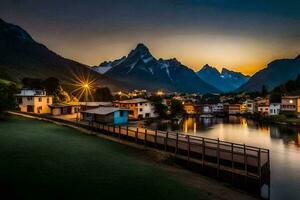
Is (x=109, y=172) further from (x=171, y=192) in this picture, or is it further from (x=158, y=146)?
(x=158, y=146)

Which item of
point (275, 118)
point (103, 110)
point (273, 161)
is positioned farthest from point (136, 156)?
point (275, 118)

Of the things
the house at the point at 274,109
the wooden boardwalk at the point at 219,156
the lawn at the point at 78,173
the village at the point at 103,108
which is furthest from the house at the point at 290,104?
the lawn at the point at 78,173

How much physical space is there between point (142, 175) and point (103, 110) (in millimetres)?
46473

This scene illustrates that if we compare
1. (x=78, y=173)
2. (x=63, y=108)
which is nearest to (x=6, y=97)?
(x=63, y=108)

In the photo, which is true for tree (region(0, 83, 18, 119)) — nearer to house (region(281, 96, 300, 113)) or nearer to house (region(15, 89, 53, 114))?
house (region(15, 89, 53, 114))

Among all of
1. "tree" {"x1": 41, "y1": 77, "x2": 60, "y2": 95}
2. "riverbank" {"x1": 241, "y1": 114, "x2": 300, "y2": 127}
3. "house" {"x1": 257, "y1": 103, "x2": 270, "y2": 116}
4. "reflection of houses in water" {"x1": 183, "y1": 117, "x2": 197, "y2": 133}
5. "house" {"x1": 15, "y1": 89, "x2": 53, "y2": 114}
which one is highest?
"tree" {"x1": 41, "y1": 77, "x2": 60, "y2": 95}

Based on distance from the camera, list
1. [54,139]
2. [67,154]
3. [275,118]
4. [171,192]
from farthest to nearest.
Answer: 1. [275,118]
2. [54,139]
3. [67,154]
4. [171,192]

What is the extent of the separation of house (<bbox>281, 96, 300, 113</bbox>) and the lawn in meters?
113

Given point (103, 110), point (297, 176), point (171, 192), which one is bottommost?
point (297, 176)

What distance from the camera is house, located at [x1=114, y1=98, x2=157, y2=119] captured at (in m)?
106

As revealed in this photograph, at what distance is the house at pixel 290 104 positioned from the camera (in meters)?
125

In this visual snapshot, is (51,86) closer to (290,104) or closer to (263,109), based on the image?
(263,109)

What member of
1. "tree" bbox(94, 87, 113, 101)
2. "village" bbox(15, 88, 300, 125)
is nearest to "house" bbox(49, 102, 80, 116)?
"village" bbox(15, 88, 300, 125)

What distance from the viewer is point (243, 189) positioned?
27.5 meters
